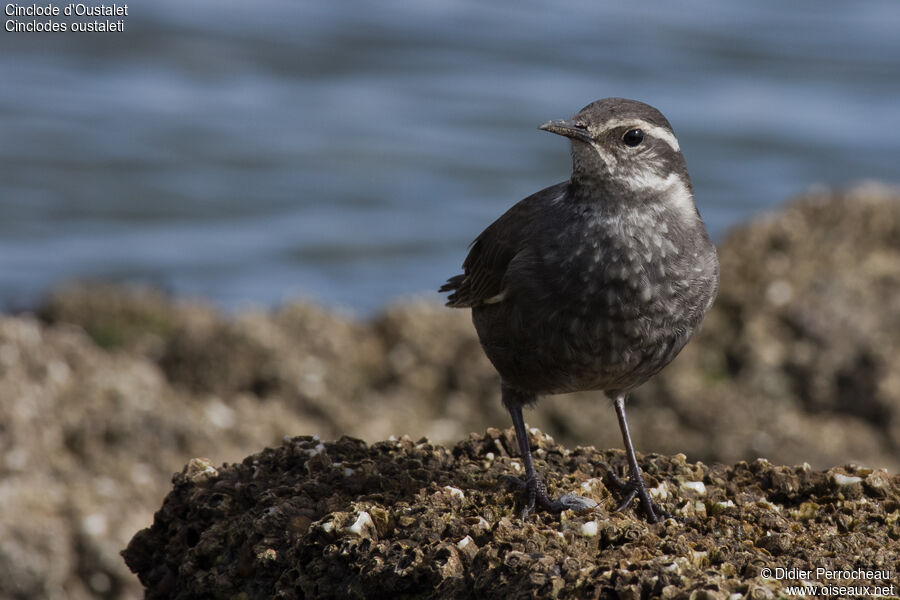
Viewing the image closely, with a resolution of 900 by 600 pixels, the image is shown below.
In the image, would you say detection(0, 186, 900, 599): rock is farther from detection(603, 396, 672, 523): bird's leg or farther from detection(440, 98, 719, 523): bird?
detection(603, 396, 672, 523): bird's leg

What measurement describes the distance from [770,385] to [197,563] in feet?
17.0

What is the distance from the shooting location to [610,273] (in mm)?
5105

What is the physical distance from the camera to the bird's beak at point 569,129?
5023mm

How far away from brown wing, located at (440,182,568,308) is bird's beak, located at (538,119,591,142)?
16.2 inches

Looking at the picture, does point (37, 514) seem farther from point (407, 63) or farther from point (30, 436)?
point (407, 63)

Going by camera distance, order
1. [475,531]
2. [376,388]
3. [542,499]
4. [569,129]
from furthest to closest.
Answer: [376,388], [569,129], [542,499], [475,531]

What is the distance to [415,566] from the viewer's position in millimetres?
4199

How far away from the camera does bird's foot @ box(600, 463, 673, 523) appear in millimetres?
4898

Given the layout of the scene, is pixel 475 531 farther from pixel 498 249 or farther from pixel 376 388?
pixel 376 388

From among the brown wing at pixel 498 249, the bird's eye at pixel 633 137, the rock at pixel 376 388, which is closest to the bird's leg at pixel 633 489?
the brown wing at pixel 498 249

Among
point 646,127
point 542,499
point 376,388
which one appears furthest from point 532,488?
point 376,388

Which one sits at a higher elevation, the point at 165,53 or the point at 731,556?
the point at 165,53

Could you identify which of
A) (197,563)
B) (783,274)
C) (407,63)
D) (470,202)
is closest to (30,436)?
(197,563)

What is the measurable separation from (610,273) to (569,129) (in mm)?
619
